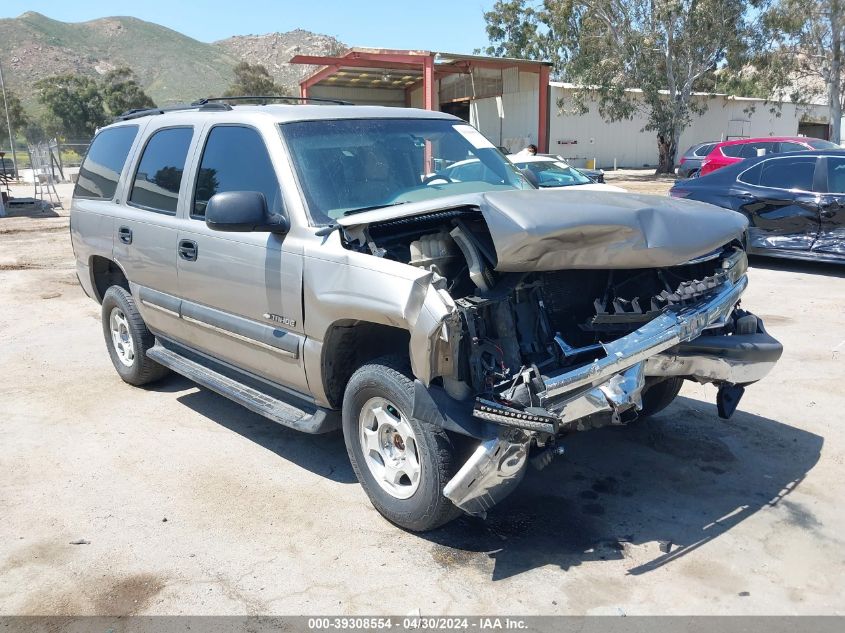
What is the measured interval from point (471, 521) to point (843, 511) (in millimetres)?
1910

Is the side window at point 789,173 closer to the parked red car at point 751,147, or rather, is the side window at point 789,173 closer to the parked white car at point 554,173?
the parked white car at point 554,173

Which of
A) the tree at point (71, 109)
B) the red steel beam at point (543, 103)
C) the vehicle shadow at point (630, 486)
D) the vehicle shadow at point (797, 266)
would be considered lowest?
the vehicle shadow at point (630, 486)

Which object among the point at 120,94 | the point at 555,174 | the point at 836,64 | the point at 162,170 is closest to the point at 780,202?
the point at 555,174

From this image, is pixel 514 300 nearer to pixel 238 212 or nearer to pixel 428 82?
pixel 238 212

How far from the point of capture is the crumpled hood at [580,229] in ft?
10.5

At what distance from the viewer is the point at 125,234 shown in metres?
5.48

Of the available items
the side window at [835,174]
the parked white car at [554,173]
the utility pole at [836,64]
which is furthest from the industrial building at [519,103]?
the side window at [835,174]

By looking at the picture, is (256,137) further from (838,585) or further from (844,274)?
(844,274)

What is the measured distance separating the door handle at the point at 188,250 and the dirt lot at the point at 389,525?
4.11 ft

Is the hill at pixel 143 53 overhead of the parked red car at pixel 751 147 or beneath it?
overhead

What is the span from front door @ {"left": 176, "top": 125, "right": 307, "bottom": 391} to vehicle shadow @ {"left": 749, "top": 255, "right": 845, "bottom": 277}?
7944 mm

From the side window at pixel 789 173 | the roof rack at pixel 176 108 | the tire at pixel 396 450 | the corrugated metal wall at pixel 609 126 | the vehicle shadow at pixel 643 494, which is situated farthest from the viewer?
the corrugated metal wall at pixel 609 126

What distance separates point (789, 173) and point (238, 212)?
334 inches

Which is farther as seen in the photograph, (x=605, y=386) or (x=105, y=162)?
(x=105, y=162)
